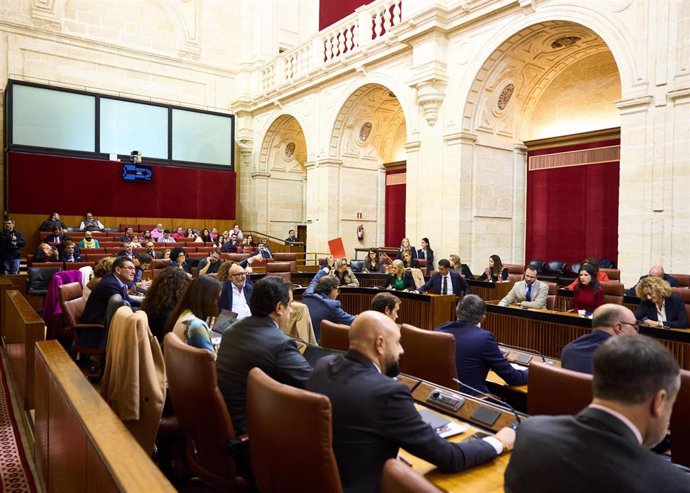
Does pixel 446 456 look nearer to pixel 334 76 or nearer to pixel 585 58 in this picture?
pixel 585 58

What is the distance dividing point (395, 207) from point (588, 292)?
29.9ft

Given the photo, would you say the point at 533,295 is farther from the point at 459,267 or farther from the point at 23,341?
the point at 23,341

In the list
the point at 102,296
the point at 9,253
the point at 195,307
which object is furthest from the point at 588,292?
the point at 9,253

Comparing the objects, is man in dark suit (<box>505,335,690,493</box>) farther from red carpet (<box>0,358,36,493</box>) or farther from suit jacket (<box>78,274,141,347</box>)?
suit jacket (<box>78,274,141,347</box>)

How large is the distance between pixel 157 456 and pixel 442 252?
7904mm

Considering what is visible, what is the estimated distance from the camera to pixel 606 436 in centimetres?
105

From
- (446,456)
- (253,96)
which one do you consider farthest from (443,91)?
(446,456)

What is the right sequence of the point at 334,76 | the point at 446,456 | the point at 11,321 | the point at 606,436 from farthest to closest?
the point at 334,76
the point at 11,321
the point at 446,456
the point at 606,436

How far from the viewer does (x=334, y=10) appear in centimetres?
1539

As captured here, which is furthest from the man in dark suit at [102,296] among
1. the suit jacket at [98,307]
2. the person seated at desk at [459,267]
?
the person seated at desk at [459,267]

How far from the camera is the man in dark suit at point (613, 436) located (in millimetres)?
1028

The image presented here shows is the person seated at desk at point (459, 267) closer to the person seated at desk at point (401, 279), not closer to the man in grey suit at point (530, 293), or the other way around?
the person seated at desk at point (401, 279)

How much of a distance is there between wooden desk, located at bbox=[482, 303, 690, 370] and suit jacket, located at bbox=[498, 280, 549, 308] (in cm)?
21

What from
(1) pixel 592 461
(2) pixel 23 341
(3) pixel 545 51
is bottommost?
(2) pixel 23 341
